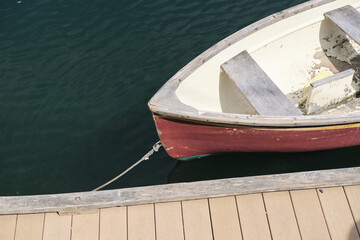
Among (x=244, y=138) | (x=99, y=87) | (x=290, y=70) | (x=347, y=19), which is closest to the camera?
(x=244, y=138)

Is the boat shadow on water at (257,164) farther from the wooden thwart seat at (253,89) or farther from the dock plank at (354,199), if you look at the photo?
the dock plank at (354,199)

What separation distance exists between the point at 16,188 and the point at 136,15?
17.4ft

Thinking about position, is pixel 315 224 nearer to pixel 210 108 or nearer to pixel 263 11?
pixel 210 108

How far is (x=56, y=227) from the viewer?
584 centimetres

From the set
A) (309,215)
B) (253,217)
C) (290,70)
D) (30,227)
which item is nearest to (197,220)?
(253,217)

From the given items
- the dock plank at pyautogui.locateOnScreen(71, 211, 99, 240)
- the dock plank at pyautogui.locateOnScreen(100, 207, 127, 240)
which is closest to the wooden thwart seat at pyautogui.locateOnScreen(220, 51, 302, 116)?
the dock plank at pyautogui.locateOnScreen(100, 207, 127, 240)

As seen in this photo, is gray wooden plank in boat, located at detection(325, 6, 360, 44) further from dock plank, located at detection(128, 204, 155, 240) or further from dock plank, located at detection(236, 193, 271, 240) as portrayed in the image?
dock plank, located at detection(128, 204, 155, 240)

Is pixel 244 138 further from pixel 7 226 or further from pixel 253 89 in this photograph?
pixel 7 226

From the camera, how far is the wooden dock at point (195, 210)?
571 centimetres

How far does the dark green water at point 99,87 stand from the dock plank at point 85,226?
2258 millimetres

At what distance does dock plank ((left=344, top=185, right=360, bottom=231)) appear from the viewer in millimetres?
5695

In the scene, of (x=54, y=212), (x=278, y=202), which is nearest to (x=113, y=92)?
(x=54, y=212)

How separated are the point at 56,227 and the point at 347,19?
20.5ft

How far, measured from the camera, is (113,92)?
971cm
